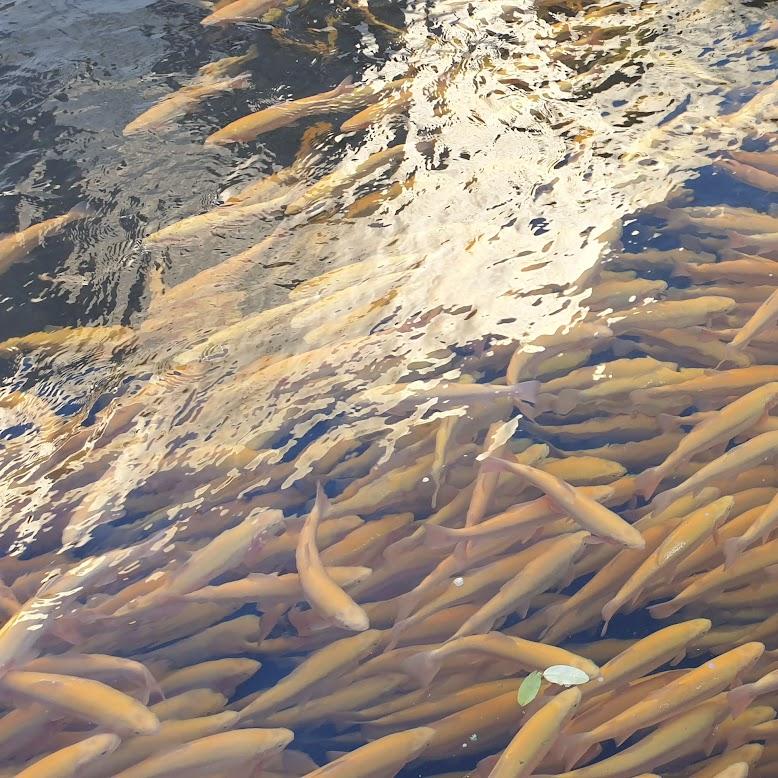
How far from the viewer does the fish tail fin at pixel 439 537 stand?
81.9 inches

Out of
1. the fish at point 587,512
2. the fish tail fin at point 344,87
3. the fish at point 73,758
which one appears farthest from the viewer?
the fish tail fin at point 344,87

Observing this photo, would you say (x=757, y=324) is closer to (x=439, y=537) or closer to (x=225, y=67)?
(x=439, y=537)

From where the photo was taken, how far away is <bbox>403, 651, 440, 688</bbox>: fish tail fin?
6.20 ft

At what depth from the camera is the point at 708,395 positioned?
96.1 inches

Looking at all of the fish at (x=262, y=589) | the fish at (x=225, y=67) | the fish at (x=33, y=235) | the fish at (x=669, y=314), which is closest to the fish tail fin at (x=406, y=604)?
the fish at (x=262, y=589)

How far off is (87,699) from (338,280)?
5.68 ft

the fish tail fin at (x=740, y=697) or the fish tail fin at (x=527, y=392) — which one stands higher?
the fish tail fin at (x=527, y=392)

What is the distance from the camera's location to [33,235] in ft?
11.0

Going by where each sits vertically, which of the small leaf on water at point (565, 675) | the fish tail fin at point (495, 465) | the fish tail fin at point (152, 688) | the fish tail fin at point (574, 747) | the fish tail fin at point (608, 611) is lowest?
the fish tail fin at point (574, 747)

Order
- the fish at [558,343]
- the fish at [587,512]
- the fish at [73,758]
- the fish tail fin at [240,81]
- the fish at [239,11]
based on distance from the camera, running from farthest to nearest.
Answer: the fish at [239,11], the fish tail fin at [240,81], the fish at [558,343], the fish at [587,512], the fish at [73,758]

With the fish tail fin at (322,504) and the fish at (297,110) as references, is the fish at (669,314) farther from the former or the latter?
the fish at (297,110)

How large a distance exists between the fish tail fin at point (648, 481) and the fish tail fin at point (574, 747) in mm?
751

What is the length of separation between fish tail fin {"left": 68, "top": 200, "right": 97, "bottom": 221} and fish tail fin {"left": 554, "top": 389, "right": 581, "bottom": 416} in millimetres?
2313

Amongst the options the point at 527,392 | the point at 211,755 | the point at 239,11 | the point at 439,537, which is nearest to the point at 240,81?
the point at 239,11
